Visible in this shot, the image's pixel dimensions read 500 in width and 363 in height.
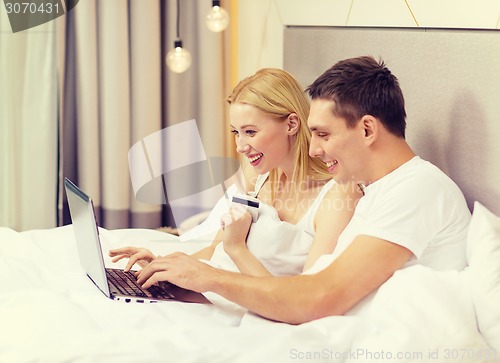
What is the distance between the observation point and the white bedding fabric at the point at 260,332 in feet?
4.28

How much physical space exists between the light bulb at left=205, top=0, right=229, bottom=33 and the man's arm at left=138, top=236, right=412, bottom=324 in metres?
1.94

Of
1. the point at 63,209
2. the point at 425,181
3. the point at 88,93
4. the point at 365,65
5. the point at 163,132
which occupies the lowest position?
the point at 63,209

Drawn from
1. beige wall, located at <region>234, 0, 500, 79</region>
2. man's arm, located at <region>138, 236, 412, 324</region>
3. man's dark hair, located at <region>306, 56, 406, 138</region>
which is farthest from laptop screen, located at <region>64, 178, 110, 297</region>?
beige wall, located at <region>234, 0, 500, 79</region>

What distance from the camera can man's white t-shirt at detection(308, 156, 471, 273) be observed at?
4.68 ft

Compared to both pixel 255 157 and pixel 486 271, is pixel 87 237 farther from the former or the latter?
pixel 486 271

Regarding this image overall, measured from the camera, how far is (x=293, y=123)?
6.45ft

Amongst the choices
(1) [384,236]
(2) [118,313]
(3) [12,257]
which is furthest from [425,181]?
(3) [12,257]

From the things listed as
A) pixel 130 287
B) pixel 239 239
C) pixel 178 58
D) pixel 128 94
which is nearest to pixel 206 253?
pixel 239 239

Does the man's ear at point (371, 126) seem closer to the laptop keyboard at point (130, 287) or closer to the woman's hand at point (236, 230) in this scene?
the woman's hand at point (236, 230)

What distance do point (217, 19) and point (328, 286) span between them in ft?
6.70

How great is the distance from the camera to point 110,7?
10.9 feet

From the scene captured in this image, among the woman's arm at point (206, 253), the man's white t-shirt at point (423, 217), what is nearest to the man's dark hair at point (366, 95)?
the man's white t-shirt at point (423, 217)

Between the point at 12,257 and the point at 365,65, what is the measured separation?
1036mm

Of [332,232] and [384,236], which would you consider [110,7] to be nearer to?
[332,232]
